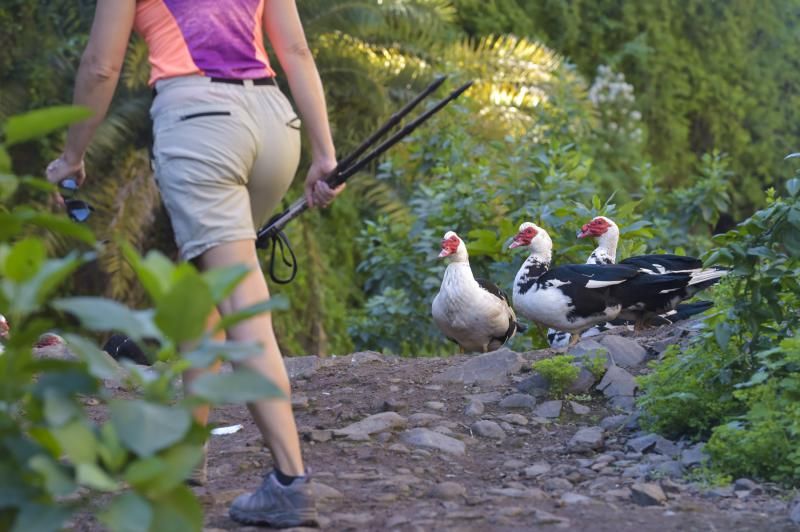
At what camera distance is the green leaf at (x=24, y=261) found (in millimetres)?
2377

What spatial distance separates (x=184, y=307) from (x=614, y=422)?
9.58 ft

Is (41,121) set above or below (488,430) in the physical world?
above

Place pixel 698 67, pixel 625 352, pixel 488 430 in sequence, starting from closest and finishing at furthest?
pixel 488 430, pixel 625 352, pixel 698 67

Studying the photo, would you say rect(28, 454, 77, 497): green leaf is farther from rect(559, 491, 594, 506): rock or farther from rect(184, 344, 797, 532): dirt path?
rect(559, 491, 594, 506): rock

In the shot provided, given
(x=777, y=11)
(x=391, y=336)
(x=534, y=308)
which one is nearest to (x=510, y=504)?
(x=534, y=308)

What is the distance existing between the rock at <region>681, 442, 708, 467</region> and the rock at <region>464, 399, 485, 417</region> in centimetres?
95

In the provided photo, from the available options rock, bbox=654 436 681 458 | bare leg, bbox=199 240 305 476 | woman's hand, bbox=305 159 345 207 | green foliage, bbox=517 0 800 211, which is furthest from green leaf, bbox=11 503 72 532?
green foliage, bbox=517 0 800 211

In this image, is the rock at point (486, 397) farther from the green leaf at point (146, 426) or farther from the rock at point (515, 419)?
the green leaf at point (146, 426)

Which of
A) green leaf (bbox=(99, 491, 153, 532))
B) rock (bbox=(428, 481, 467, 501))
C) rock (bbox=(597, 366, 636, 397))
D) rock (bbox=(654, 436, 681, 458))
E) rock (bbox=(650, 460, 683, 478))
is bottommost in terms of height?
rock (bbox=(597, 366, 636, 397))

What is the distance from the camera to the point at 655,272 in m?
6.94

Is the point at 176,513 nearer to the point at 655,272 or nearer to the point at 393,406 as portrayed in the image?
the point at 393,406

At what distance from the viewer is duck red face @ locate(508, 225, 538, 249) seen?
7359 millimetres

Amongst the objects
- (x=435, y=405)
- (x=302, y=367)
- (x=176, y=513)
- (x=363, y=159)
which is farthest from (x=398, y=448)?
(x=176, y=513)

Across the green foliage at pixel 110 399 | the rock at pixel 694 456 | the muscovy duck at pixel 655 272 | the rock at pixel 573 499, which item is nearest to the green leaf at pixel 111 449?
the green foliage at pixel 110 399
